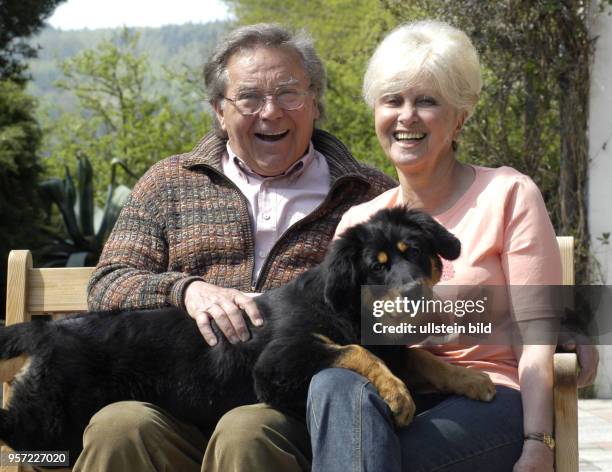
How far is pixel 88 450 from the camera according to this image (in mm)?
2486

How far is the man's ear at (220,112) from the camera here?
3.46 meters

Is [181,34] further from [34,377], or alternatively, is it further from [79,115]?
[34,377]

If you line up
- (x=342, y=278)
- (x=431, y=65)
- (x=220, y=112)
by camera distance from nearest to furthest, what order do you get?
(x=342, y=278) → (x=431, y=65) → (x=220, y=112)

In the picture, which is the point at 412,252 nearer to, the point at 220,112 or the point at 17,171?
the point at 220,112

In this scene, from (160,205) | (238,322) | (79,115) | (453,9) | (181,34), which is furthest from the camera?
(181,34)

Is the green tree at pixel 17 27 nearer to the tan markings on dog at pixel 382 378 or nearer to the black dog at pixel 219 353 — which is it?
the black dog at pixel 219 353

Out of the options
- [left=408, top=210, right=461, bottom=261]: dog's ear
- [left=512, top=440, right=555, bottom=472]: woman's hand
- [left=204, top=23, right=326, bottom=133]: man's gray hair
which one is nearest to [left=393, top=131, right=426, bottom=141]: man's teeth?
[left=408, top=210, right=461, bottom=261]: dog's ear

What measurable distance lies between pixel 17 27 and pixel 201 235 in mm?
9448

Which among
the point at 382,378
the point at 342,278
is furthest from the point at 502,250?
the point at 382,378

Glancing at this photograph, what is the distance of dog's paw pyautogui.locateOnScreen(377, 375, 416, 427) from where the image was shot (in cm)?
228

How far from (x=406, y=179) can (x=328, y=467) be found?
1.14 m

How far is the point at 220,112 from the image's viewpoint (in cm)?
348

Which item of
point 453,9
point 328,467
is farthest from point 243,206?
point 453,9

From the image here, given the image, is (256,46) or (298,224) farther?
(256,46)
